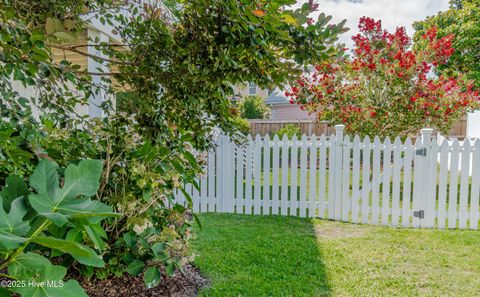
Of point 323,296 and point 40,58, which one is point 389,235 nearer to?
point 323,296

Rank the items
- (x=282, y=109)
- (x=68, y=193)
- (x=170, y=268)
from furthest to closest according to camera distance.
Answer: (x=282, y=109)
(x=170, y=268)
(x=68, y=193)

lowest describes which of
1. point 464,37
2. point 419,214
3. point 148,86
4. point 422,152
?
point 419,214

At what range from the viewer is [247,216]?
4.70 meters

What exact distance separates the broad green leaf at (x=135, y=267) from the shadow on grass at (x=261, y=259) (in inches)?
24.9

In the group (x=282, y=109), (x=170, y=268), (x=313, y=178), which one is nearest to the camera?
(x=170, y=268)

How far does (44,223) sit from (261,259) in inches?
102

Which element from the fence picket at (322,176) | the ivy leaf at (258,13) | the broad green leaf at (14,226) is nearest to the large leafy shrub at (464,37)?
the fence picket at (322,176)

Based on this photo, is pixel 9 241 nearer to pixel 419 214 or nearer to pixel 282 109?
pixel 419 214

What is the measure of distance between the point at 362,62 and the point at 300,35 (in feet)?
17.0

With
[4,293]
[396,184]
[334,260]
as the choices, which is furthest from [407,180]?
[4,293]

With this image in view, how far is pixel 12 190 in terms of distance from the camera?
26.6 inches

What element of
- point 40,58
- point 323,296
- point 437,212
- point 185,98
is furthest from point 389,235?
point 40,58

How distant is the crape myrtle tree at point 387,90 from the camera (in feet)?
19.5

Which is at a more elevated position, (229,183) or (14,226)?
(14,226)
